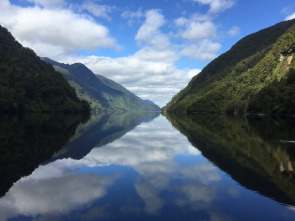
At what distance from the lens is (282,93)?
126938 mm

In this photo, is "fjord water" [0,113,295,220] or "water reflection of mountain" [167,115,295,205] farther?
"water reflection of mountain" [167,115,295,205]

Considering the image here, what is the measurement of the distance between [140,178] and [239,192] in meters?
9.73

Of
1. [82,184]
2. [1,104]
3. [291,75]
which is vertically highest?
[291,75]

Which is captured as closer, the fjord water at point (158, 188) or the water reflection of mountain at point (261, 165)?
Result: the fjord water at point (158, 188)

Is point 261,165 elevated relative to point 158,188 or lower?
elevated

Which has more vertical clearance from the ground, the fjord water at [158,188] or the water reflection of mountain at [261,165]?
the water reflection of mountain at [261,165]

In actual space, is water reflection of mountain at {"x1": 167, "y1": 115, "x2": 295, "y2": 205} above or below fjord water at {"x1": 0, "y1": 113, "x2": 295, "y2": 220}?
above

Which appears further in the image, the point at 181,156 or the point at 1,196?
the point at 181,156

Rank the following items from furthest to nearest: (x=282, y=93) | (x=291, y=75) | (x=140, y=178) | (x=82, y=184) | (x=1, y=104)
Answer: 1. (x=1, y=104)
2. (x=291, y=75)
3. (x=282, y=93)
4. (x=140, y=178)
5. (x=82, y=184)

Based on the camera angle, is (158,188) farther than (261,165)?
No

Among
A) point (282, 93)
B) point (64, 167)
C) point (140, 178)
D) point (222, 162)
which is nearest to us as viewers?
point (140, 178)

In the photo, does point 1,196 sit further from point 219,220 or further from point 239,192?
point 239,192

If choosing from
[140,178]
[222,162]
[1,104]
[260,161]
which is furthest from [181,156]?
[1,104]

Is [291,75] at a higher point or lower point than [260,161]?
higher
